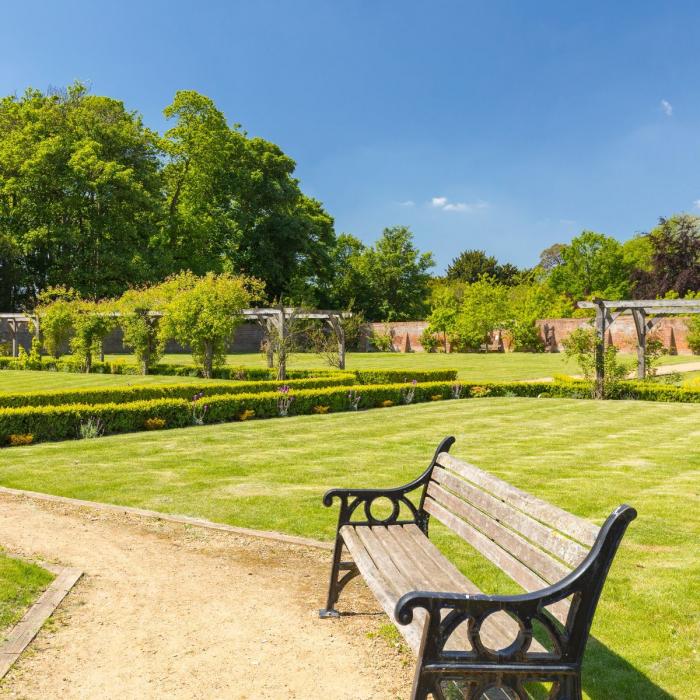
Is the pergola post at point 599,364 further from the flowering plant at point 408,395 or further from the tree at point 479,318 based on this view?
the tree at point 479,318

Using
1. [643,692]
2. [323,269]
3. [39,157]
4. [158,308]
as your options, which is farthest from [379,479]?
[323,269]

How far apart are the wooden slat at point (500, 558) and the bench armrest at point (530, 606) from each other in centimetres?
10

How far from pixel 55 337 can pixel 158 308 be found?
6.54m

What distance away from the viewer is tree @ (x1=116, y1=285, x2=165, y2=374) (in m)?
29.0

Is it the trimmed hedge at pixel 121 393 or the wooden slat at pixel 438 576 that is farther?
the trimmed hedge at pixel 121 393

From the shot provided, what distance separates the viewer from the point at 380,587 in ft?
11.4

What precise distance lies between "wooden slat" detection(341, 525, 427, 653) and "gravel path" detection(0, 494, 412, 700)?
1.73 ft

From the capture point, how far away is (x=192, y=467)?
9.52m

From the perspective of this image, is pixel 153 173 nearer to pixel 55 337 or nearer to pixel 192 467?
pixel 55 337

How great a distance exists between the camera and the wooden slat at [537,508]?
300cm

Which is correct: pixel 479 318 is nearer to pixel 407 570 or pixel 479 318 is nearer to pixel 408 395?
pixel 408 395

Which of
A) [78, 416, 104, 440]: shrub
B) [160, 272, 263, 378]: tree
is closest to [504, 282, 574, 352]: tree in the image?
[160, 272, 263, 378]: tree

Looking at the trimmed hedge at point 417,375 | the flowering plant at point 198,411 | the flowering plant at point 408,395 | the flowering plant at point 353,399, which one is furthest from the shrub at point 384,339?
the flowering plant at point 198,411

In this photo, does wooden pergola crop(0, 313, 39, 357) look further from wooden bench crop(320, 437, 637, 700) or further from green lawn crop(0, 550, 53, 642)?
wooden bench crop(320, 437, 637, 700)
